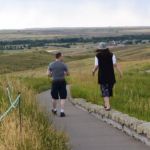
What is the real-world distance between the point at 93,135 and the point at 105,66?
328cm

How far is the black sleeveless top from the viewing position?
17.0 m

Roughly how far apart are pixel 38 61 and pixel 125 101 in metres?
120

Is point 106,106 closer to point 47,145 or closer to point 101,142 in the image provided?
point 101,142

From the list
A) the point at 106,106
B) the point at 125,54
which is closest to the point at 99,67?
the point at 106,106

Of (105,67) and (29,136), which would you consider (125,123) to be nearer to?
(105,67)

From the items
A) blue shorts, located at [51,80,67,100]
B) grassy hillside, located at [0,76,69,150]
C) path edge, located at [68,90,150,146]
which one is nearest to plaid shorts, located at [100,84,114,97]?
path edge, located at [68,90,150,146]

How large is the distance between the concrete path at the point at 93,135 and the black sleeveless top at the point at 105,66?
3.66 feet

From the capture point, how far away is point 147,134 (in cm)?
1223

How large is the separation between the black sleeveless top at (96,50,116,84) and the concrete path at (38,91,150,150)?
1117 mm

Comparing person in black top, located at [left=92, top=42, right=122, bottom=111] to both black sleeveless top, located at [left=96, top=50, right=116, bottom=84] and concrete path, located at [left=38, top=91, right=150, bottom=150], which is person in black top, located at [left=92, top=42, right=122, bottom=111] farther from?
concrete path, located at [left=38, top=91, right=150, bottom=150]

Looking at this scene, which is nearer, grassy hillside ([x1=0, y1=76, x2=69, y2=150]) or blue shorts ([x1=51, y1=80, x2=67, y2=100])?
grassy hillside ([x1=0, y1=76, x2=69, y2=150])

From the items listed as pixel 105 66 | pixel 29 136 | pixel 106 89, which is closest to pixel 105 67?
pixel 105 66

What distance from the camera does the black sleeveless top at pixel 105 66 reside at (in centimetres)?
1698

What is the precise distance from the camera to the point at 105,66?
1703 centimetres
